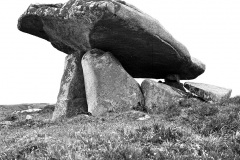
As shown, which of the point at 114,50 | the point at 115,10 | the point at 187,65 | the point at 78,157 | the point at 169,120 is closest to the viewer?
the point at 78,157

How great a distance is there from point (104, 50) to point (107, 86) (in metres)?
2.59

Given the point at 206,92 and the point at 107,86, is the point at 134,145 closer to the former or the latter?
the point at 107,86

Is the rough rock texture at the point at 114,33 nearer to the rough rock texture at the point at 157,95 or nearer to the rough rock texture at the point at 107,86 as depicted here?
the rough rock texture at the point at 107,86

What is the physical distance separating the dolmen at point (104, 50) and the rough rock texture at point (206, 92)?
1413mm

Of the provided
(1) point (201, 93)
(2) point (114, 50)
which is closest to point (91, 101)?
(2) point (114, 50)

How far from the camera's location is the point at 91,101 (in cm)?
1941

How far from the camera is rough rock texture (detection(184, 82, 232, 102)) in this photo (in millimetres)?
21766

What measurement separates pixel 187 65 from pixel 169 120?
9396 mm

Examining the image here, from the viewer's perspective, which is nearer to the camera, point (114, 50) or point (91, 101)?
point (91, 101)

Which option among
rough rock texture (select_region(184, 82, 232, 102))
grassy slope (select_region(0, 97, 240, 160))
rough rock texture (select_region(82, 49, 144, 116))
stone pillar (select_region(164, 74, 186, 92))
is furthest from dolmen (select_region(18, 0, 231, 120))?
grassy slope (select_region(0, 97, 240, 160))

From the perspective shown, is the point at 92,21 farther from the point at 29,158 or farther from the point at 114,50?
the point at 29,158

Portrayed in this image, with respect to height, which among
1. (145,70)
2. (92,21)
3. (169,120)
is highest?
(92,21)

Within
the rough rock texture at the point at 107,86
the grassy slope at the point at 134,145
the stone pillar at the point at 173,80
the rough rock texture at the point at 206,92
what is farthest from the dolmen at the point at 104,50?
the grassy slope at the point at 134,145

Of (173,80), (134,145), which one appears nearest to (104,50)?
(173,80)
